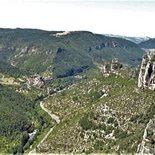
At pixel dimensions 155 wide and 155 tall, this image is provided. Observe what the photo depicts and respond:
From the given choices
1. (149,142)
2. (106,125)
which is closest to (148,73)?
(106,125)

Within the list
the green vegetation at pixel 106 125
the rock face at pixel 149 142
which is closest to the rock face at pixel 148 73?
the green vegetation at pixel 106 125

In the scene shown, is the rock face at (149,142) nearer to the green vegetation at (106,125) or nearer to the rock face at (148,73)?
the green vegetation at (106,125)

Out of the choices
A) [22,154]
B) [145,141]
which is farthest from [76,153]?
[145,141]

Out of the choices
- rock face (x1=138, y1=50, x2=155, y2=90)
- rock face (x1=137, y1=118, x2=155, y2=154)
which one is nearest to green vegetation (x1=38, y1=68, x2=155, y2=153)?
rock face (x1=138, y1=50, x2=155, y2=90)

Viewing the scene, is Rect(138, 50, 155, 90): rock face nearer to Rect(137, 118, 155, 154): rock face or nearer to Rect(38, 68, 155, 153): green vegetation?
Rect(38, 68, 155, 153): green vegetation

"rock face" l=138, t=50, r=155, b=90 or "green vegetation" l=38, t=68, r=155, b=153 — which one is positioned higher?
"rock face" l=138, t=50, r=155, b=90

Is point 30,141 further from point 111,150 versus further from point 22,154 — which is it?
point 111,150

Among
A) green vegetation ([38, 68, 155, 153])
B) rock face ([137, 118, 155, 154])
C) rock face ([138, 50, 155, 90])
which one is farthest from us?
rock face ([138, 50, 155, 90])

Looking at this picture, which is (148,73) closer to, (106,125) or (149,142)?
(106,125)
